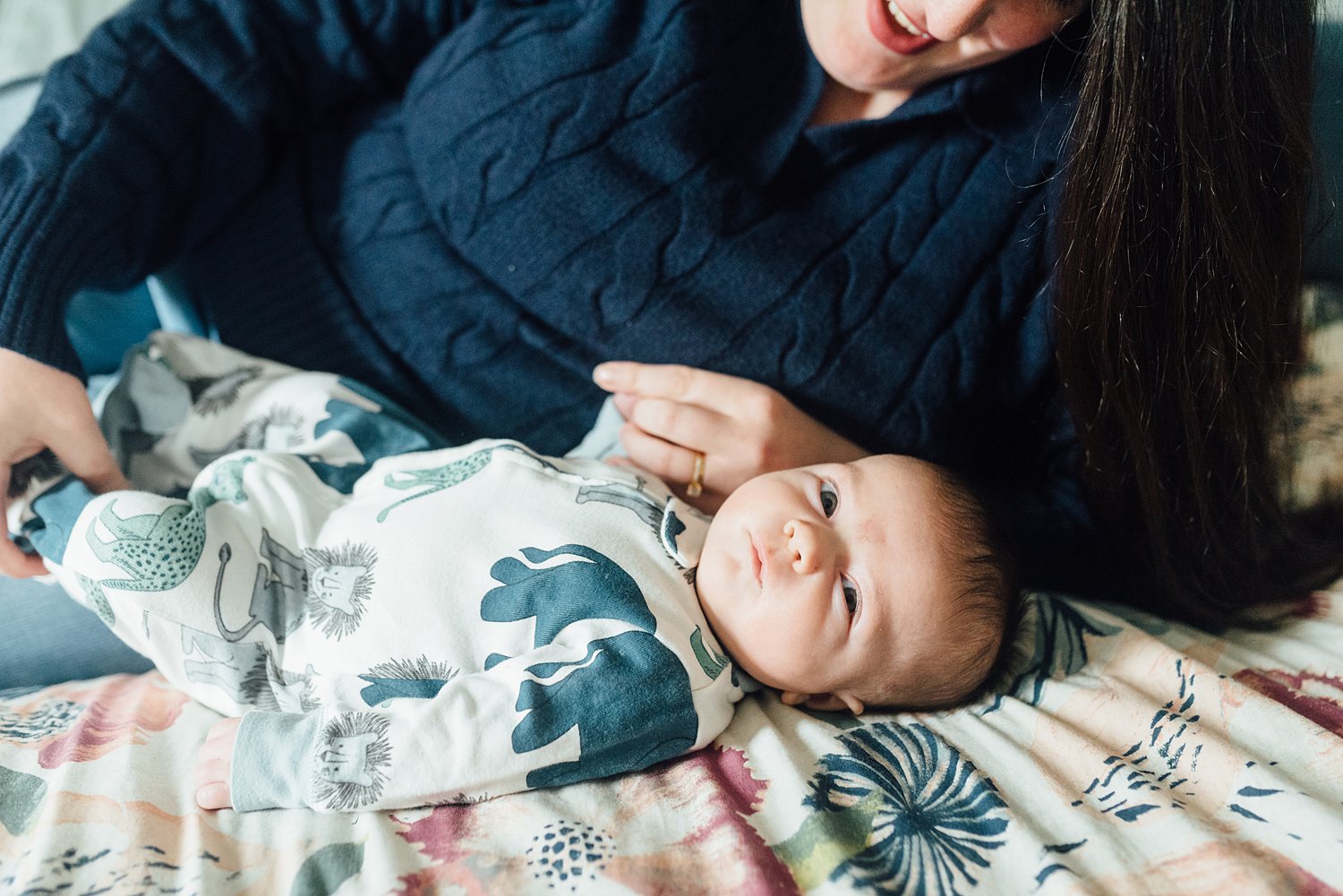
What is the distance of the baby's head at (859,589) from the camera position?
0.88 metres

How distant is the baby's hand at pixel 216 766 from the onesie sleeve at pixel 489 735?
1 cm

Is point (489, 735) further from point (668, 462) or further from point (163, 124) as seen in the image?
point (163, 124)

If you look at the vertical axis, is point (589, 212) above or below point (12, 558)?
above

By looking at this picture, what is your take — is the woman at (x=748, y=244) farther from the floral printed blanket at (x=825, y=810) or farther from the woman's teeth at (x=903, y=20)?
the floral printed blanket at (x=825, y=810)

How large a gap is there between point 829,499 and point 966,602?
0.55 feet

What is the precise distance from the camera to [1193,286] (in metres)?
0.94

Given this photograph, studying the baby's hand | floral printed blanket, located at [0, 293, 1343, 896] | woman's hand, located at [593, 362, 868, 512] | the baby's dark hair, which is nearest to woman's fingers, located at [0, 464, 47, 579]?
floral printed blanket, located at [0, 293, 1343, 896]

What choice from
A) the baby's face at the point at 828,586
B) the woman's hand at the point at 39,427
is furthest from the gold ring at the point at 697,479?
the woman's hand at the point at 39,427

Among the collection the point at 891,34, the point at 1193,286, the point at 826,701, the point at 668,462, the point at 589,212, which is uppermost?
the point at 891,34

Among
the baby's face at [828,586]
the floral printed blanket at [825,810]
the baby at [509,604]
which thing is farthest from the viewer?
the baby's face at [828,586]

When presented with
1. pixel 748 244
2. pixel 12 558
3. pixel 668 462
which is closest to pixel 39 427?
pixel 12 558

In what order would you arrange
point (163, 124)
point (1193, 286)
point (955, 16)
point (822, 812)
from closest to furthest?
point (822, 812) < point (955, 16) < point (1193, 286) < point (163, 124)

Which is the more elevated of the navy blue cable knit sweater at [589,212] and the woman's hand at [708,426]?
the navy blue cable knit sweater at [589,212]

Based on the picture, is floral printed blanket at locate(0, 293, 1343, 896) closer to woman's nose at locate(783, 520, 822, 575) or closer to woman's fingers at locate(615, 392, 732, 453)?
woman's nose at locate(783, 520, 822, 575)
